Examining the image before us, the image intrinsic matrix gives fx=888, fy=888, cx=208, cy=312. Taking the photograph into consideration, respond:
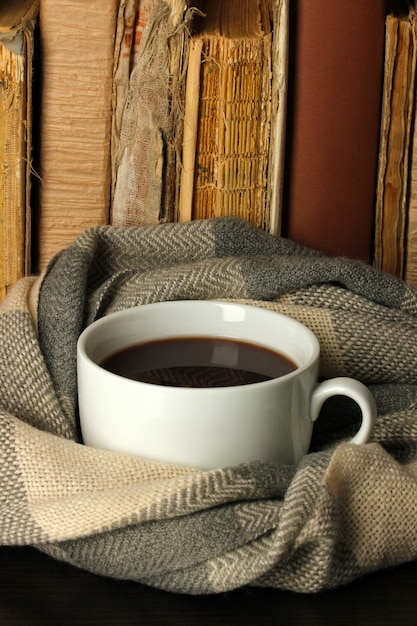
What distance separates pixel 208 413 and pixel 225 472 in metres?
0.03

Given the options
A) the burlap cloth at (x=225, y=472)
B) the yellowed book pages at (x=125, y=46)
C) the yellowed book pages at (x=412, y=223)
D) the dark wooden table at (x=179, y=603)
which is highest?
the yellowed book pages at (x=125, y=46)

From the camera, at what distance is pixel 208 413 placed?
0.49m

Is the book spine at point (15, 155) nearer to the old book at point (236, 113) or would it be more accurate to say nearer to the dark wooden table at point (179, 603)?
the old book at point (236, 113)

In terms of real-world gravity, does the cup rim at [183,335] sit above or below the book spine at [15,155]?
below

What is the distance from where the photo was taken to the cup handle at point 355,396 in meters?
0.52

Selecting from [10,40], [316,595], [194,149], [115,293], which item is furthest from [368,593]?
[10,40]

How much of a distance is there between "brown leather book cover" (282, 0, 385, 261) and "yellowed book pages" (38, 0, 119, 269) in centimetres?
16

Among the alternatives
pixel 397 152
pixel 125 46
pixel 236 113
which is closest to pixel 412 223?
pixel 397 152

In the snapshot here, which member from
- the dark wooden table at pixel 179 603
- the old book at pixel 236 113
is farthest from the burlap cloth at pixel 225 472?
the old book at pixel 236 113

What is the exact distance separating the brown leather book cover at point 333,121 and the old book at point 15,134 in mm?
220

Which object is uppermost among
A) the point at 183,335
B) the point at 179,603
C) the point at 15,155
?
the point at 15,155

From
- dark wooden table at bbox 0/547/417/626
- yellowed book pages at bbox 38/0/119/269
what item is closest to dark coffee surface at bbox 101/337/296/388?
dark wooden table at bbox 0/547/417/626

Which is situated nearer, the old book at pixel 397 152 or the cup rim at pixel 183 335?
the cup rim at pixel 183 335

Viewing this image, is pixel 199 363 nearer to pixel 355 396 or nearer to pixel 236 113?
pixel 355 396
